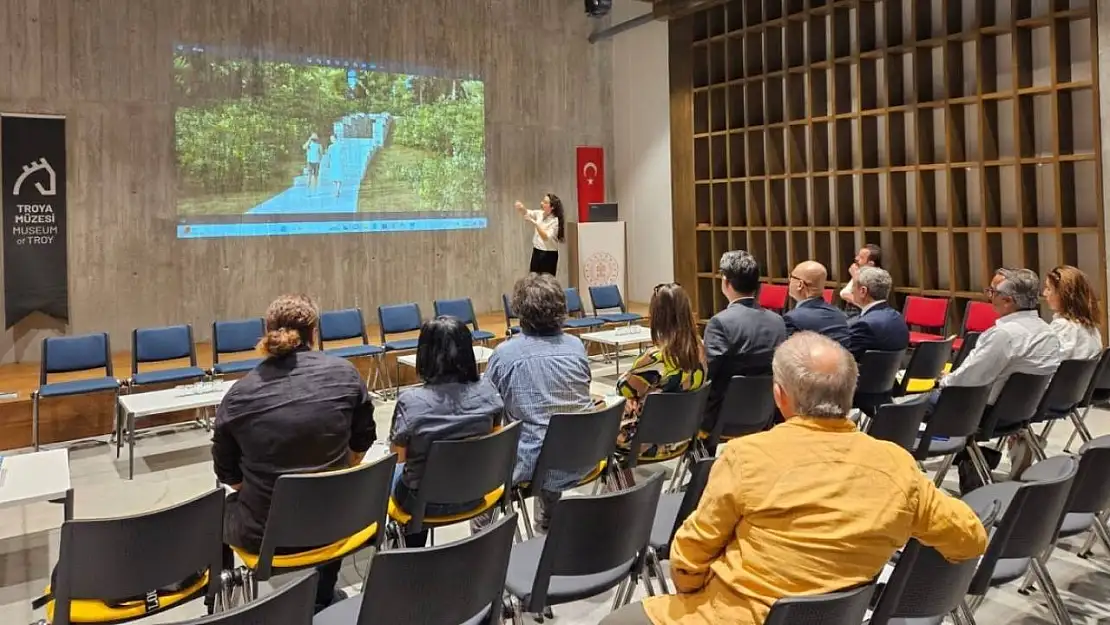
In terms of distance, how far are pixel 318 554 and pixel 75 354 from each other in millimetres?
4751

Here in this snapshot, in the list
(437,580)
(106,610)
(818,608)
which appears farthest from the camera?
(106,610)

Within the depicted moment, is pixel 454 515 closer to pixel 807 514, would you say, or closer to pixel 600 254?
pixel 807 514

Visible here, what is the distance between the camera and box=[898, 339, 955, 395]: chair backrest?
203 inches

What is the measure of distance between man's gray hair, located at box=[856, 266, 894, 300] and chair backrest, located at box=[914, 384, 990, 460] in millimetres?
1198

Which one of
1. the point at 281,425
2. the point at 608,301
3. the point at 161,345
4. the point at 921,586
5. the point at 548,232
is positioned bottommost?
the point at 921,586

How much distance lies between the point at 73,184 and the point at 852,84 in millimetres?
8254

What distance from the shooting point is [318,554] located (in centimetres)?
289

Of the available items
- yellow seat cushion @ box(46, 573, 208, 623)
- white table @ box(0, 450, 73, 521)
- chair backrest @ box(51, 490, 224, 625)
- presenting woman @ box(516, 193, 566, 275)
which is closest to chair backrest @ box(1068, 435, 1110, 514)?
chair backrest @ box(51, 490, 224, 625)

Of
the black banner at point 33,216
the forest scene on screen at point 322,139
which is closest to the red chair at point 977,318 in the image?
the forest scene on screen at point 322,139

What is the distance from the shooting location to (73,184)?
835 centimetres

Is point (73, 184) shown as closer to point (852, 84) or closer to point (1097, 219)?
point (852, 84)

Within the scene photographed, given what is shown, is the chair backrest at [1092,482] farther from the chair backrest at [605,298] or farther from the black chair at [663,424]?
the chair backrest at [605,298]

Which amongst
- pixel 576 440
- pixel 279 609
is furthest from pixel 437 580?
pixel 576 440

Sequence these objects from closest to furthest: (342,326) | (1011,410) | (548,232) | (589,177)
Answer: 1. (1011,410)
2. (342,326)
3. (548,232)
4. (589,177)
